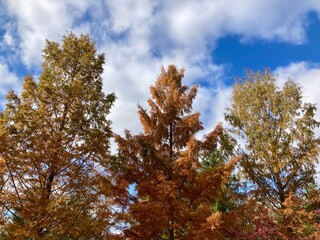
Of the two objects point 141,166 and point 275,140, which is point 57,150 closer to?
point 141,166

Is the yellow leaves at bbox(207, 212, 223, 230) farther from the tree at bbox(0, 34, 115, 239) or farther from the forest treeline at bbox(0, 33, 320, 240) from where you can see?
the tree at bbox(0, 34, 115, 239)

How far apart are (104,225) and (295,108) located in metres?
9.64

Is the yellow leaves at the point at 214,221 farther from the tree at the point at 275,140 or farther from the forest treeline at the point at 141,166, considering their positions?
the tree at the point at 275,140

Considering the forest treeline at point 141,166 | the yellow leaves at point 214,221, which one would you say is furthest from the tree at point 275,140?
the yellow leaves at point 214,221

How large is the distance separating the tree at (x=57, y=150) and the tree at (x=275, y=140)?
21.1 ft

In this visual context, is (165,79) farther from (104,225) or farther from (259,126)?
(104,225)

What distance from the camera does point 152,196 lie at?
36.1ft

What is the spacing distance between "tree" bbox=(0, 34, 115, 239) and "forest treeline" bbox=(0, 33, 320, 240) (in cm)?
4

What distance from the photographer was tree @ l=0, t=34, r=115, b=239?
32.0ft

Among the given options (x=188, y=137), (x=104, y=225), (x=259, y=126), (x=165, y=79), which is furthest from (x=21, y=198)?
(x=259, y=126)

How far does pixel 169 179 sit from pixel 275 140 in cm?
554

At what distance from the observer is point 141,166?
11.4 metres

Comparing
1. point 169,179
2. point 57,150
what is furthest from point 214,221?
point 57,150

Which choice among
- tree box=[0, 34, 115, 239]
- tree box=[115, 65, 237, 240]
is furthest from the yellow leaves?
tree box=[0, 34, 115, 239]
